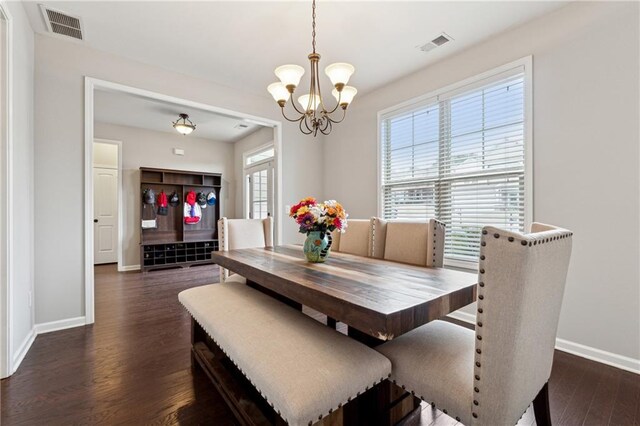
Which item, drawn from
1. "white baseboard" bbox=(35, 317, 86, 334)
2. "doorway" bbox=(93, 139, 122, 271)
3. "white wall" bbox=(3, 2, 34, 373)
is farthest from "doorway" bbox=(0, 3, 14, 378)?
"doorway" bbox=(93, 139, 122, 271)

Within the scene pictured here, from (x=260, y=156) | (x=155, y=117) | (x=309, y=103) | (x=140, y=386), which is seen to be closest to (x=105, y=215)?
(x=155, y=117)

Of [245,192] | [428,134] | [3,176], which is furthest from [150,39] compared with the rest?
[245,192]

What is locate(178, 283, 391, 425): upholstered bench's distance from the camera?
0.98m

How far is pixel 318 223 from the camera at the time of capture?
6.26 ft

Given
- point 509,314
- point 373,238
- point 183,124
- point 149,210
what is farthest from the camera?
point 149,210

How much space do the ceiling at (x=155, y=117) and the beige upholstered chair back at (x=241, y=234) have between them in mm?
1693

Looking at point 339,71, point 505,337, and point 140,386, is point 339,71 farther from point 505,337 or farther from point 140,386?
point 140,386

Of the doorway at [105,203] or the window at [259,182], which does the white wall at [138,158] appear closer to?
the doorway at [105,203]

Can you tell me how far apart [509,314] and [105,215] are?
23.4ft

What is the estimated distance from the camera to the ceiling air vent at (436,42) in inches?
105

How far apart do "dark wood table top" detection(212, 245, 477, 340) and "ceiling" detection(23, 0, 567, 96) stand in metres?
2.00

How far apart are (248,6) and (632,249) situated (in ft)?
10.9

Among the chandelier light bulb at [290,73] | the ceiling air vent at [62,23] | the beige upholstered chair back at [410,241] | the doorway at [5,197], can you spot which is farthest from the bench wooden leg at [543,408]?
the ceiling air vent at [62,23]

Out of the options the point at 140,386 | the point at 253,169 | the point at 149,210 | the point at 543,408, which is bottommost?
the point at 140,386
